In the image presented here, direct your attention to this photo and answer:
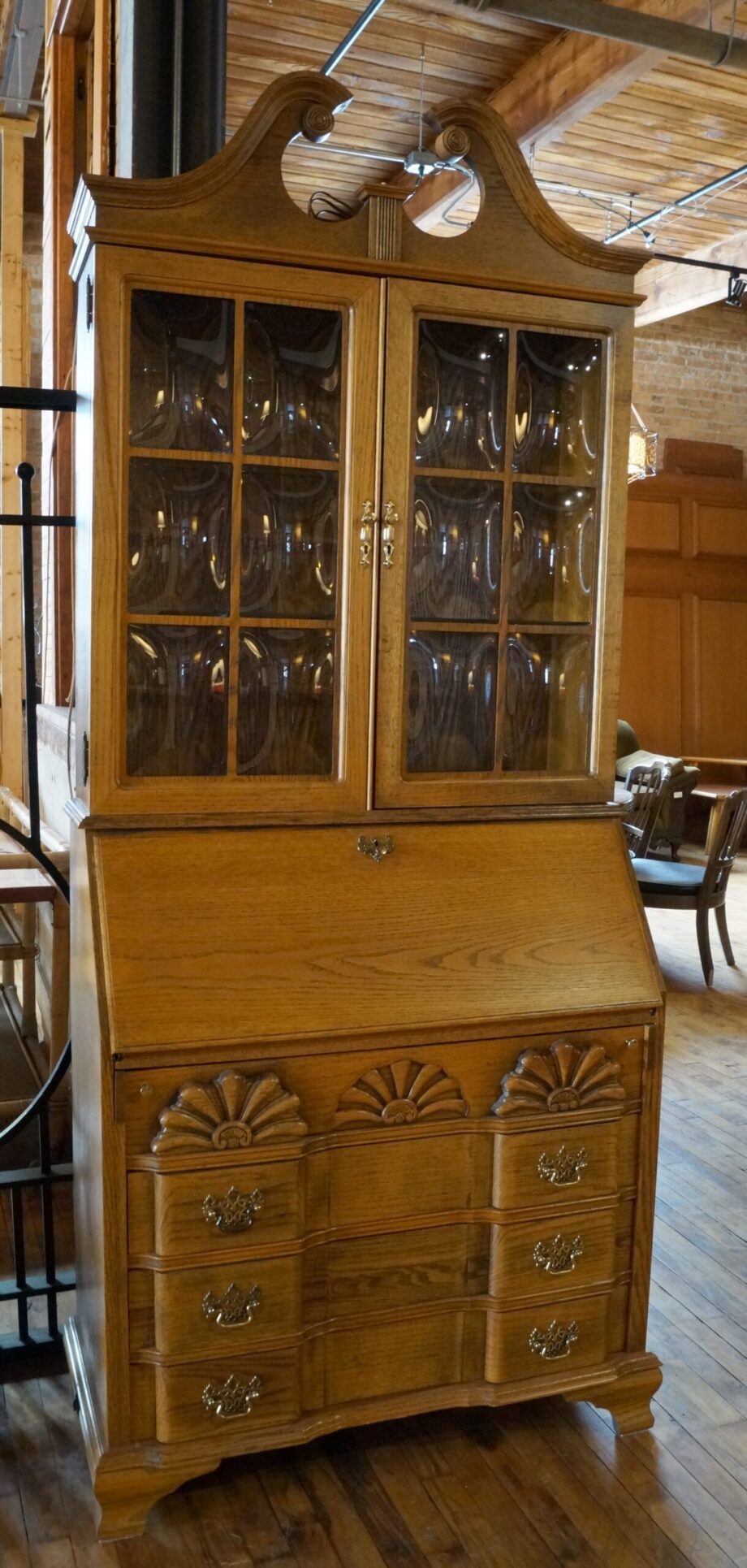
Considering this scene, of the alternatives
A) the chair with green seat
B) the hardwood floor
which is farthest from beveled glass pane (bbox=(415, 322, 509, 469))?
the chair with green seat

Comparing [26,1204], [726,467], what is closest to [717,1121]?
[26,1204]

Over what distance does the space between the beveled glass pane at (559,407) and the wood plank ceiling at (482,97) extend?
2.22 m

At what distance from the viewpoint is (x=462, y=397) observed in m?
2.21

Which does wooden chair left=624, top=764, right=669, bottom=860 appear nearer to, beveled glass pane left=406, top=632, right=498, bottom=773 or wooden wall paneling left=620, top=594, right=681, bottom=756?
wooden wall paneling left=620, top=594, right=681, bottom=756

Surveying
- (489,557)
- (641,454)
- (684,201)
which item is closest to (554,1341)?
(489,557)

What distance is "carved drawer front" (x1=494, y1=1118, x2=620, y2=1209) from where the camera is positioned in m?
2.09

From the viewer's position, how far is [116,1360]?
190cm

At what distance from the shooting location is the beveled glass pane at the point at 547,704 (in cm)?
229

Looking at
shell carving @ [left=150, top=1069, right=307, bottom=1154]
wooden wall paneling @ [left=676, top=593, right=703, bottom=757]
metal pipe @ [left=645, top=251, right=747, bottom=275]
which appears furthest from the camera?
wooden wall paneling @ [left=676, top=593, right=703, bottom=757]

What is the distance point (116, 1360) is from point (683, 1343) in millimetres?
1234

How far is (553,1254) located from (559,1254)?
1cm

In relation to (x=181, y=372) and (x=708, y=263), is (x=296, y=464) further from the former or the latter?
(x=708, y=263)

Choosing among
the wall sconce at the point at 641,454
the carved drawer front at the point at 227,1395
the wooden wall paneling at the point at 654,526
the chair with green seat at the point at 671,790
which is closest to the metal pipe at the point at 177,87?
the carved drawer front at the point at 227,1395

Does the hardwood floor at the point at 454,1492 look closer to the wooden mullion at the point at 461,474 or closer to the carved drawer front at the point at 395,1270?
the carved drawer front at the point at 395,1270
